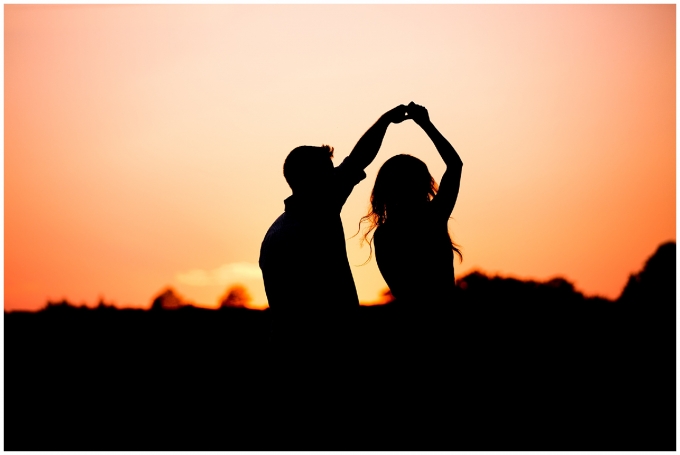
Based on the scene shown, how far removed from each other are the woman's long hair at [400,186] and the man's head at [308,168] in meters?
0.28

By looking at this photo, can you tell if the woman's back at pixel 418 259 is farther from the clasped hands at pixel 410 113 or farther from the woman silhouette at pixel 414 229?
the clasped hands at pixel 410 113

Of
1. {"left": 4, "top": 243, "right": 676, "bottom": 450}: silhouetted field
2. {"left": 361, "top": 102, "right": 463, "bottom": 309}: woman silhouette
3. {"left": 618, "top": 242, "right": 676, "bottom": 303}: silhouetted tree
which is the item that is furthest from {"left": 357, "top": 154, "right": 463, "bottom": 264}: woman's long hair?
{"left": 618, "top": 242, "right": 676, "bottom": 303}: silhouetted tree

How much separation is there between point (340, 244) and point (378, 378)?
723 mm

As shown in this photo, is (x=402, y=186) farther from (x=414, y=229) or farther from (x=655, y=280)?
(x=655, y=280)

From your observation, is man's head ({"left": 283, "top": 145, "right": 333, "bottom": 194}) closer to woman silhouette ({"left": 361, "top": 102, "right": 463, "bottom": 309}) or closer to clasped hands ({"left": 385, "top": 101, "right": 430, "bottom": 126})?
woman silhouette ({"left": 361, "top": 102, "right": 463, "bottom": 309})

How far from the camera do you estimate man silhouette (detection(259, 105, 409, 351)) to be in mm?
3168

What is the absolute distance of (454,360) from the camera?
3221 millimetres

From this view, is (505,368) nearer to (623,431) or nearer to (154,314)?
(623,431)

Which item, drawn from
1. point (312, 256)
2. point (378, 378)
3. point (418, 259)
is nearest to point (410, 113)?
point (418, 259)

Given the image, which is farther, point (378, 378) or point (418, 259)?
point (378, 378)

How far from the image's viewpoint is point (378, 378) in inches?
131

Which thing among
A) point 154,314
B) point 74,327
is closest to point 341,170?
point 154,314

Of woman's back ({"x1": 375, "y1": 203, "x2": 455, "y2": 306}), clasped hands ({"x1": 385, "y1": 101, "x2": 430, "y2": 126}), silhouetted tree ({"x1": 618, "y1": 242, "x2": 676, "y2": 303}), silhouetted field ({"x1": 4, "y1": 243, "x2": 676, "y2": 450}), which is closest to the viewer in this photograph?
woman's back ({"x1": 375, "y1": 203, "x2": 455, "y2": 306})

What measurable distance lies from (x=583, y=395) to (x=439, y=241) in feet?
6.71
